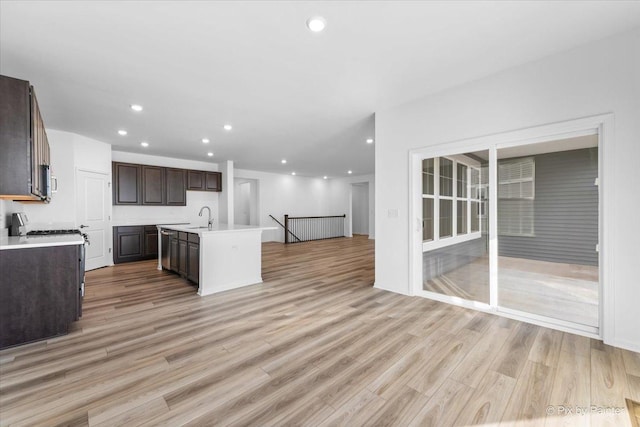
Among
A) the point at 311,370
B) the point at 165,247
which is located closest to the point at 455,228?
the point at 311,370

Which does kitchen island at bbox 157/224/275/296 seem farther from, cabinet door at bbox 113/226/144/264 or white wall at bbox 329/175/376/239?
white wall at bbox 329/175/376/239

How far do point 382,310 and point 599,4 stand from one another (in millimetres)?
3223

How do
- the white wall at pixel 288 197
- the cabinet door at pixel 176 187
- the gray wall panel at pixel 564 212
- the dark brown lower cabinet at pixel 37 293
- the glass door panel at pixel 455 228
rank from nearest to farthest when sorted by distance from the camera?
1. the dark brown lower cabinet at pixel 37 293
2. the gray wall panel at pixel 564 212
3. the glass door panel at pixel 455 228
4. the cabinet door at pixel 176 187
5. the white wall at pixel 288 197

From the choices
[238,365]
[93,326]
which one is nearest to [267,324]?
[238,365]

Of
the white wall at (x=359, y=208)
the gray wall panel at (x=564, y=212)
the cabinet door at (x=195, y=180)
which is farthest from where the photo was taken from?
the white wall at (x=359, y=208)

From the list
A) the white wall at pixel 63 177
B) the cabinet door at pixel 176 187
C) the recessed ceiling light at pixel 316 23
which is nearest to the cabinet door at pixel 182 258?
the white wall at pixel 63 177

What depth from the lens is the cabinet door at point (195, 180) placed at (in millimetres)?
7375

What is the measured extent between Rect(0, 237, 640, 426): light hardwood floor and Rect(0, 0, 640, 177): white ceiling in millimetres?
2659

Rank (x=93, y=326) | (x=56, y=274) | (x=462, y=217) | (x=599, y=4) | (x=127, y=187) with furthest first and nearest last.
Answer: (x=127, y=187), (x=462, y=217), (x=93, y=326), (x=56, y=274), (x=599, y=4)

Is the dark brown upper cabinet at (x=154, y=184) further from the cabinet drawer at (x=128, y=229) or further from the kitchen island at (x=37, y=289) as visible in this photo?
the kitchen island at (x=37, y=289)

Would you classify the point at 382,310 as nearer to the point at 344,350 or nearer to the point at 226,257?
the point at 344,350

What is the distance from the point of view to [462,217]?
405 cm

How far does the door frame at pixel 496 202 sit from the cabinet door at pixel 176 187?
5923mm

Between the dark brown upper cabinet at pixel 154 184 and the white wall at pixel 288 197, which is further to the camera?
the white wall at pixel 288 197
